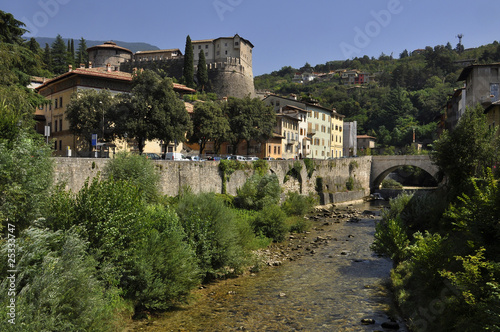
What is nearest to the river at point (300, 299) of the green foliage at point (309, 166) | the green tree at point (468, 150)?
the green tree at point (468, 150)

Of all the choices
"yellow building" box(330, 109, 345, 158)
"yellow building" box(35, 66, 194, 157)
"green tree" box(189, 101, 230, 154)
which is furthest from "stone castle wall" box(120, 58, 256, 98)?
"yellow building" box(35, 66, 194, 157)

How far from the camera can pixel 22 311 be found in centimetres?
971

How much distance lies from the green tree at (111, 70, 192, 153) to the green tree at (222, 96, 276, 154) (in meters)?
12.3

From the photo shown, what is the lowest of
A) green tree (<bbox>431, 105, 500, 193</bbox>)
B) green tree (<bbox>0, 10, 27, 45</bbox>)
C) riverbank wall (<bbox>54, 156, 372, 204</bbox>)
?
riverbank wall (<bbox>54, 156, 372, 204</bbox>)

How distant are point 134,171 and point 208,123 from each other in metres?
18.8

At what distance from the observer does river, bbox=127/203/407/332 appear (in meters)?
15.1

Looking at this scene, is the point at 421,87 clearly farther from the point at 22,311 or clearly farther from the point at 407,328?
the point at 22,311

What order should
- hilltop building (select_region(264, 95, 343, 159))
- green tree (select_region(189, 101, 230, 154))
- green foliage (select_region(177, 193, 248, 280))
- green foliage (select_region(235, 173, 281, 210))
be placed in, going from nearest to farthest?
green foliage (select_region(177, 193, 248, 280)) → green foliage (select_region(235, 173, 281, 210)) → green tree (select_region(189, 101, 230, 154)) → hilltop building (select_region(264, 95, 343, 159))

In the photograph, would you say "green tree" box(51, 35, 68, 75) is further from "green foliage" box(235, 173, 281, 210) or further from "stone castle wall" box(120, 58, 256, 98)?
"green foliage" box(235, 173, 281, 210)

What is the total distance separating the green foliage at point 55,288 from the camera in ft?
33.7

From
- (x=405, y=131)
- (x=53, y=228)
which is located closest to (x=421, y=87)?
(x=405, y=131)

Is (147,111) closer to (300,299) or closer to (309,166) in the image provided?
(300,299)

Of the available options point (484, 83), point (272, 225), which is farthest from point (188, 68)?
point (272, 225)

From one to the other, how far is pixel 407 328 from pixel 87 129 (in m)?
29.6
